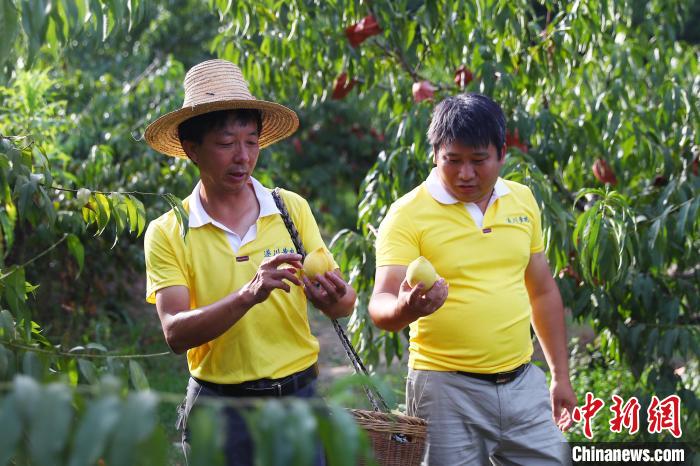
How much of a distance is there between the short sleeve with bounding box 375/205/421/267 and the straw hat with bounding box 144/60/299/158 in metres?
0.40

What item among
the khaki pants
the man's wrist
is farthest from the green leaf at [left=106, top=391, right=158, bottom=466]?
the khaki pants

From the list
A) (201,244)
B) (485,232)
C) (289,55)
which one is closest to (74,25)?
(201,244)

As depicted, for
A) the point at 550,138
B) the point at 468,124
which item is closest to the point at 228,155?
the point at 468,124

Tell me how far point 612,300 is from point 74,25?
2.83 metres

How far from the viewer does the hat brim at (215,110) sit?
2.48 metres

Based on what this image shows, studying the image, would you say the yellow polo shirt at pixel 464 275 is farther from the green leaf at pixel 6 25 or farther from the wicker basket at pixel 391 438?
the green leaf at pixel 6 25

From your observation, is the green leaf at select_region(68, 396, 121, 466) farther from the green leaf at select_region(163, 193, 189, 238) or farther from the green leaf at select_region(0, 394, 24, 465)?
the green leaf at select_region(163, 193, 189, 238)

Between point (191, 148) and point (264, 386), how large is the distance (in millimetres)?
615

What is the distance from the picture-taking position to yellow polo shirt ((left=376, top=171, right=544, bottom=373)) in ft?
8.64

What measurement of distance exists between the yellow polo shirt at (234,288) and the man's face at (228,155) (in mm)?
94

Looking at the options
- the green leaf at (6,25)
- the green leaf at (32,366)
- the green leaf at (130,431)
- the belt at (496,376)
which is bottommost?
the belt at (496,376)

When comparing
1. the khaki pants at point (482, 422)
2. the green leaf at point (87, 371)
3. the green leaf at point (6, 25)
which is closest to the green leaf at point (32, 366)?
the green leaf at point (87, 371)

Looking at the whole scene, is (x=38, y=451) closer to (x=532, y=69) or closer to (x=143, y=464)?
(x=143, y=464)

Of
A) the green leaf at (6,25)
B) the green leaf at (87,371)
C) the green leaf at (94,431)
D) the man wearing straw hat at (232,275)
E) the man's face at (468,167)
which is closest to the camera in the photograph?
the green leaf at (94,431)
